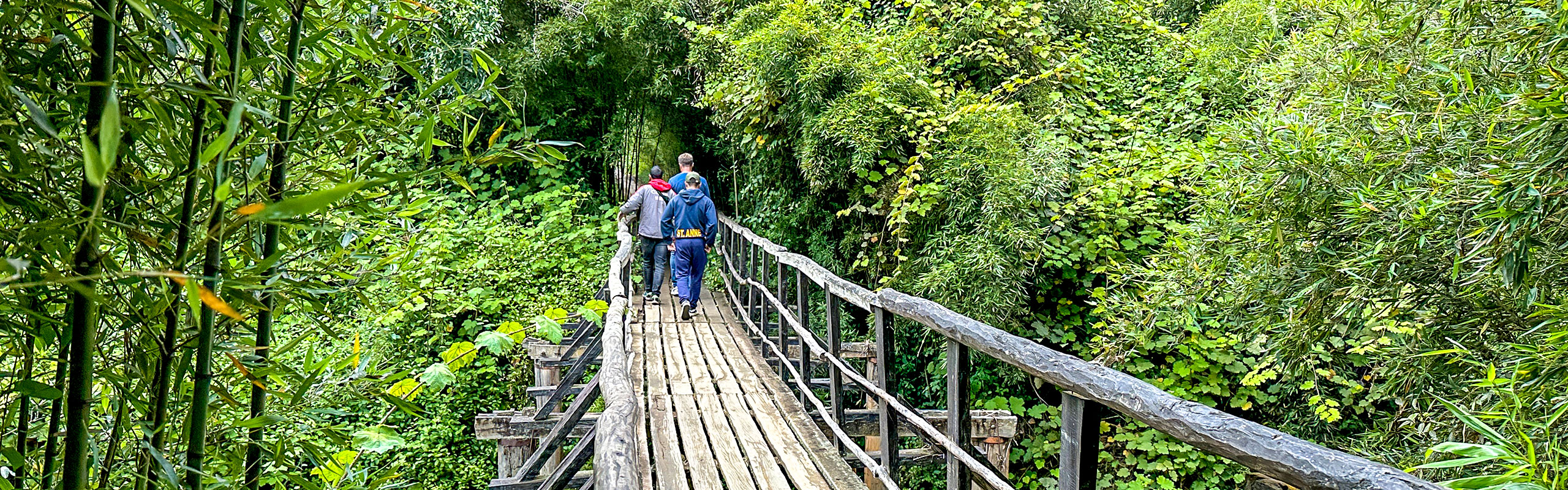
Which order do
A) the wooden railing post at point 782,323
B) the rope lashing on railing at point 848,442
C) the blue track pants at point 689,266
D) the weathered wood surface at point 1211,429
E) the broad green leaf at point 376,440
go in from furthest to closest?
the blue track pants at point 689,266 < the wooden railing post at point 782,323 < the rope lashing on railing at point 848,442 < the broad green leaf at point 376,440 < the weathered wood surface at point 1211,429

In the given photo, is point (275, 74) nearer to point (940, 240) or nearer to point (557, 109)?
point (940, 240)

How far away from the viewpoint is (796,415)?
4.24m

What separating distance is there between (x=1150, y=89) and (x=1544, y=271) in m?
5.73

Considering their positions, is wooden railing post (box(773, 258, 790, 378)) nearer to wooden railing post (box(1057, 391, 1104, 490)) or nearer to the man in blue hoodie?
the man in blue hoodie

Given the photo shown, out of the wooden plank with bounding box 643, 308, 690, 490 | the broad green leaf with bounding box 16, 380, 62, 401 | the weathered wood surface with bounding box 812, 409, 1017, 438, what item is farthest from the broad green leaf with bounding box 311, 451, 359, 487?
the weathered wood surface with bounding box 812, 409, 1017, 438

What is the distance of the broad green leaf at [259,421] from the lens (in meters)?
1.02

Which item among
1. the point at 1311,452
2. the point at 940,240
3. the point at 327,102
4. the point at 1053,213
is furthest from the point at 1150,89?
the point at 327,102

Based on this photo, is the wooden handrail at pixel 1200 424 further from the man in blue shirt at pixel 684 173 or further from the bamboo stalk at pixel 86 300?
the man in blue shirt at pixel 684 173

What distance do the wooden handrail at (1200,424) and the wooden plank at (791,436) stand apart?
0.95 metres

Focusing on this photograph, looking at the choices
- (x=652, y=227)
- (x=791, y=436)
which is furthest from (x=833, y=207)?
(x=791, y=436)

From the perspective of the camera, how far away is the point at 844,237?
754 centimetres

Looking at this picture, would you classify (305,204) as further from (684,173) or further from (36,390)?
(684,173)

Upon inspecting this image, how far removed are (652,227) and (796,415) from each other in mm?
3294

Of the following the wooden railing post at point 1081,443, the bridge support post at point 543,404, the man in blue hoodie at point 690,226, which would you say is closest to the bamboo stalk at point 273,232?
the wooden railing post at point 1081,443
